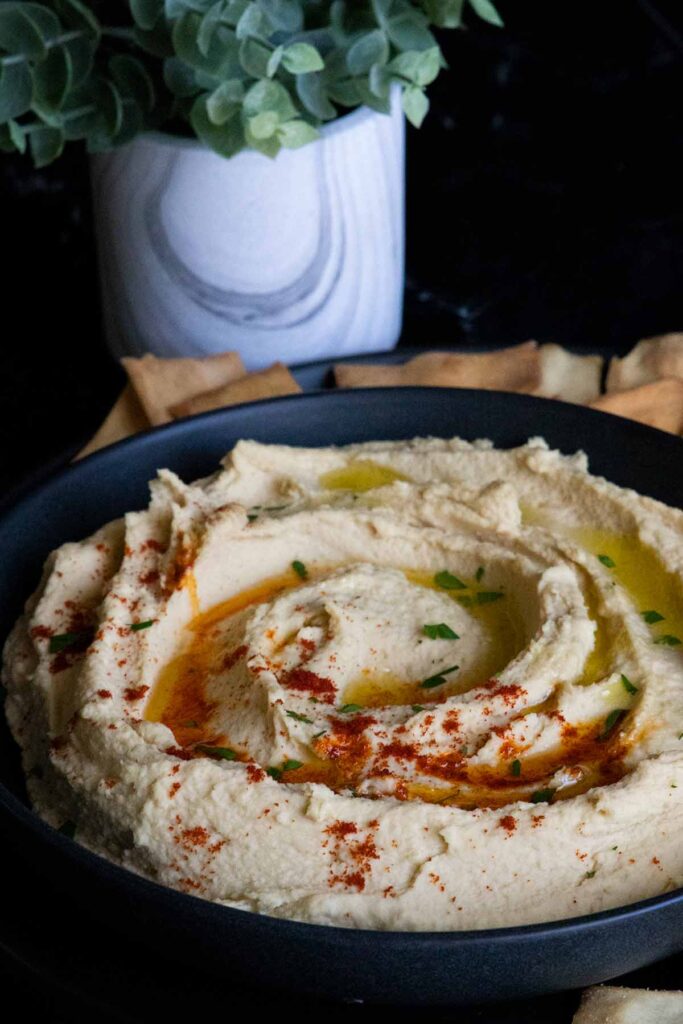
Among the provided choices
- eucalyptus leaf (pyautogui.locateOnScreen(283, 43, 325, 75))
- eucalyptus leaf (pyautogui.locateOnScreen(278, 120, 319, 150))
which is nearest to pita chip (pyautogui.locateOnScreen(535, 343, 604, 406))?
eucalyptus leaf (pyautogui.locateOnScreen(278, 120, 319, 150))

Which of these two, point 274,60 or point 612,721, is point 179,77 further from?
point 612,721

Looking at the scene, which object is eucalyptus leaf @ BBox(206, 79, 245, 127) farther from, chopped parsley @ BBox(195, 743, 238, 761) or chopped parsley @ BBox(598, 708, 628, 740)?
chopped parsley @ BBox(598, 708, 628, 740)

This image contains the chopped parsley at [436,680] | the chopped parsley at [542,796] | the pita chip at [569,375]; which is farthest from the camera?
the pita chip at [569,375]

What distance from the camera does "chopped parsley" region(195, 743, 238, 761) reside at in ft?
6.20

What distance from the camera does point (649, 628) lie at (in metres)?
2.04

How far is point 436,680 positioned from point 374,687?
0.30ft

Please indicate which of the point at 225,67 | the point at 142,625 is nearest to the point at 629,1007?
the point at 142,625

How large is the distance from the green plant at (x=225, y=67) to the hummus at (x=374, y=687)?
63 centimetres

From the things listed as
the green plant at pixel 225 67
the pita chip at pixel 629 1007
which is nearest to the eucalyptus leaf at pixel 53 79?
the green plant at pixel 225 67

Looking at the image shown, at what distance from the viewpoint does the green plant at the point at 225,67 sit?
2.42m

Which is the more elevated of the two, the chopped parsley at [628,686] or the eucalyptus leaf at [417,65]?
the eucalyptus leaf at [417,65]

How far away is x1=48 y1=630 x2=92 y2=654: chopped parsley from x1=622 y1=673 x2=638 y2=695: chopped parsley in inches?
30.8

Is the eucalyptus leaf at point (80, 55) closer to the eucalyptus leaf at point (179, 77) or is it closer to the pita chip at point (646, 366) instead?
the eucalyptus leaf at point (179, 77)

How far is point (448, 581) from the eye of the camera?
7.19ft
